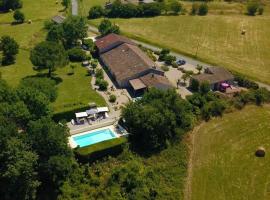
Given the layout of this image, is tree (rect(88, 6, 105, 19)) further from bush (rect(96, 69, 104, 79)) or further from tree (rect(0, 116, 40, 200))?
tree (rect(0, 116, 40, 200))

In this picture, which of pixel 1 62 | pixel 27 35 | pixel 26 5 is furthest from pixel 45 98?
pixel 26 5

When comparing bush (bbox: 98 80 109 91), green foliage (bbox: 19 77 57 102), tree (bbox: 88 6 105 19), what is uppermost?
green foliage (bbox: 19 77 57 102)

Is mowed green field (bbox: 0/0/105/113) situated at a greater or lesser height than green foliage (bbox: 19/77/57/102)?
lesser

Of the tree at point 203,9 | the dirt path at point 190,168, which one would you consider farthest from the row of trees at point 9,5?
the dirt path at point 190,168

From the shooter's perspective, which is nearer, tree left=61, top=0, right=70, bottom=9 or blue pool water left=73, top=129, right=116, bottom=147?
blue pool water left=73, top=129, right=116, bottom=147

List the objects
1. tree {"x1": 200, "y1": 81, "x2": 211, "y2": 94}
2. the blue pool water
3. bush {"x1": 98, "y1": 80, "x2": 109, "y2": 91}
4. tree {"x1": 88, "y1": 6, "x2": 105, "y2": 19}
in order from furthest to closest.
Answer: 1. tree {"x1": 88, "y1": 6, "x2": 105, "y2": 19}
2. bush {"x1": 98, "y1": 80, "x2": 109, "y2": 91}
3. tree {"x1": 200, "y1": 81, "x2": 211, "y2": 94}
4. the blue pool water

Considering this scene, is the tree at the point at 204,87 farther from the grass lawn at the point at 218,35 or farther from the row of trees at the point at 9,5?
the row of trees at the point at 9,5

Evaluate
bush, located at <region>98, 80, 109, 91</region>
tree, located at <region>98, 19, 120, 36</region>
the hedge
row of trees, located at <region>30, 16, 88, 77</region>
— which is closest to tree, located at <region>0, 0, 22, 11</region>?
row of trees, located at <region>30, 16, 88, 77</region>
